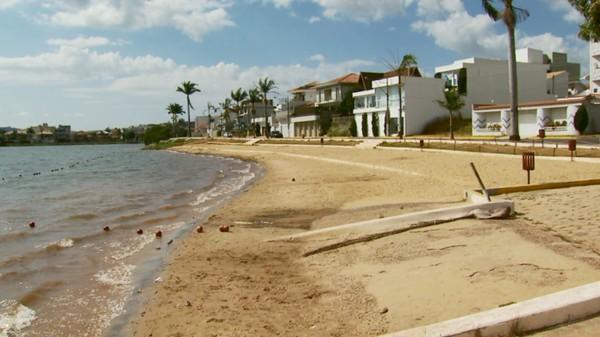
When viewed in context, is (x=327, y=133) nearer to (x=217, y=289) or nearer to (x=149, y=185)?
(x=149, y=185)

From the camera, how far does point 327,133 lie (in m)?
76.3

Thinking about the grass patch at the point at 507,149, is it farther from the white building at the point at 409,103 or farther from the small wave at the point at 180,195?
the white building at the point at 409,103

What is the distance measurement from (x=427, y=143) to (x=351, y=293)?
33060mm

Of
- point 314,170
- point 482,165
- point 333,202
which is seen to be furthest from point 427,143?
point 333,202

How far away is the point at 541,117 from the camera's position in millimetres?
45062

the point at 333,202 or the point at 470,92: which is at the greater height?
the point at 470,92

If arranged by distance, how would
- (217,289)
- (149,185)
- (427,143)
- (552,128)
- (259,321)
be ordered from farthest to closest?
(552,128)
(427,143)
(149,185)
(217,289)
(259,321)

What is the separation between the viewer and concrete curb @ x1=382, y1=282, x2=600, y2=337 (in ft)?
16.6

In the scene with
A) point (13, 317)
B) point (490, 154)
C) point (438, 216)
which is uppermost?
point (490, 154)

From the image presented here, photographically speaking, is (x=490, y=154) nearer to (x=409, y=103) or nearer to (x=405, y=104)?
(x=405, y=104)

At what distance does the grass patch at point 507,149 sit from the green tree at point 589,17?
521 centimetres

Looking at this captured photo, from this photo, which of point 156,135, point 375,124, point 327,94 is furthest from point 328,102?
point 156,135

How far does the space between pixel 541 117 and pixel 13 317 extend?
4439 cm

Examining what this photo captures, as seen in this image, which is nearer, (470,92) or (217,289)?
(217,289)
